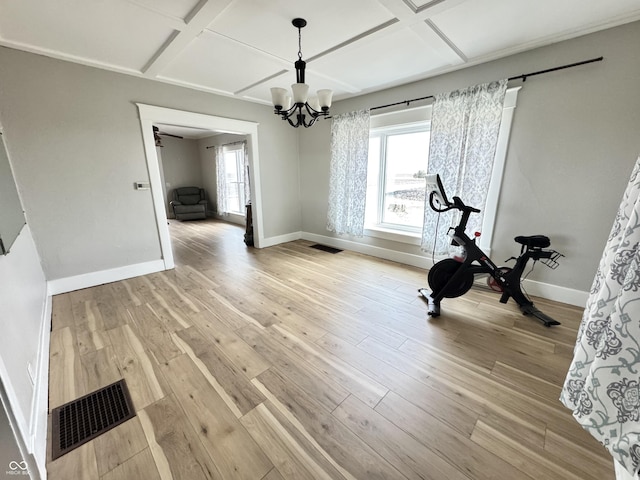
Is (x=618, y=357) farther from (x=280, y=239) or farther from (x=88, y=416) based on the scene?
(x=280, y=239)

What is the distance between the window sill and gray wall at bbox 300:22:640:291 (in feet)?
3.17

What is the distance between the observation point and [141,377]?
5.42 feet

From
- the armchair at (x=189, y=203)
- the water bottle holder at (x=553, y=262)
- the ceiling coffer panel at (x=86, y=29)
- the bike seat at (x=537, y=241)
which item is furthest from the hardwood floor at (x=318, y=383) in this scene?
the armchair at (x=189, y=203)

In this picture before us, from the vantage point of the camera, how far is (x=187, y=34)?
82.4 inches

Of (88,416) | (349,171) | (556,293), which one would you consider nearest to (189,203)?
(349,171)

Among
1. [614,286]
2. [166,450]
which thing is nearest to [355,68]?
[614,286]

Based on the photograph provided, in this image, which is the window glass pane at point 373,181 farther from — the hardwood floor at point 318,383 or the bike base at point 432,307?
the bike base at point 432,307

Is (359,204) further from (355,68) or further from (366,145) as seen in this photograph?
(355,68)

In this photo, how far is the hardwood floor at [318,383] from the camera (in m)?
1.16

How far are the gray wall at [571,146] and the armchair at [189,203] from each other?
274 inches

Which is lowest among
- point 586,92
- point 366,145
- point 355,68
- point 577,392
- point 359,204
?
point 577,392

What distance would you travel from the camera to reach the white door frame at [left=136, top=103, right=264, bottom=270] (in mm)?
3084

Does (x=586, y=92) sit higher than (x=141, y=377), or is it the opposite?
(x=586, y=92)

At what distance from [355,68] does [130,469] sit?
3635 millimetres
